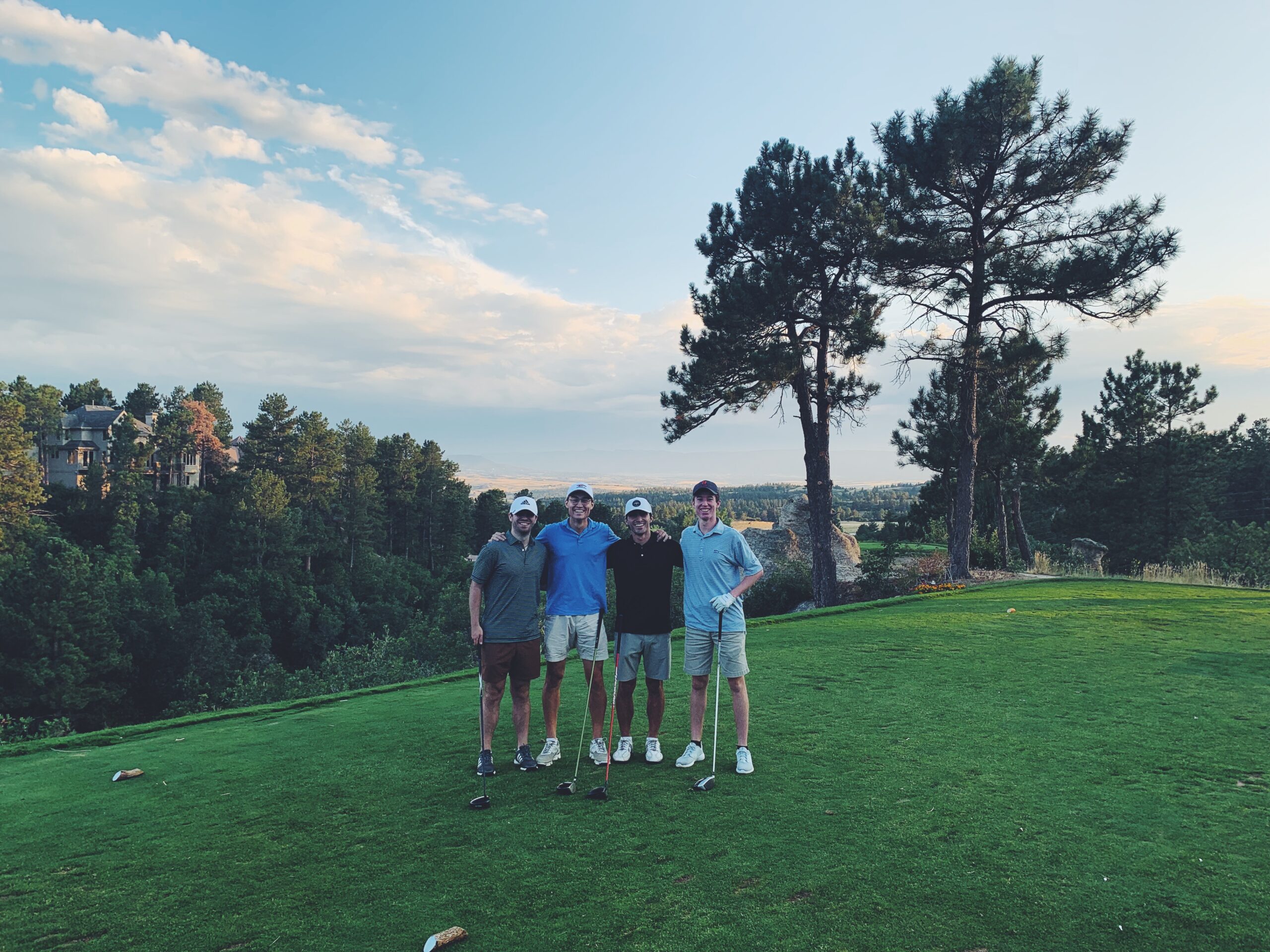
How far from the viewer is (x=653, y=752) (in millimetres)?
5676

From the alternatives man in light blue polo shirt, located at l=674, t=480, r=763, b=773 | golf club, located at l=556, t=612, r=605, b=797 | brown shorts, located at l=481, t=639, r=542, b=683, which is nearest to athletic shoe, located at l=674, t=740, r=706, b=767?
man in light blue polo shirt, located at l=674, t=480, r=763, b=773

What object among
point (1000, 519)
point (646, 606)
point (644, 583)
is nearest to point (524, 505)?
point (644, 583)

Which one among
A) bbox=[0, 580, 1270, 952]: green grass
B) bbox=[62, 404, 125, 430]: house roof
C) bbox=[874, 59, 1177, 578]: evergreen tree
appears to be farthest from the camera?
bbox=[62, 404, 125, 430]: house roof

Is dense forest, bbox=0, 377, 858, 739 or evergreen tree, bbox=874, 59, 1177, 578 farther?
dense forest, bbox=0, 377, 858, 739

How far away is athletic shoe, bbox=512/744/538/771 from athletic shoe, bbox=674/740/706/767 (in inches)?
44.1

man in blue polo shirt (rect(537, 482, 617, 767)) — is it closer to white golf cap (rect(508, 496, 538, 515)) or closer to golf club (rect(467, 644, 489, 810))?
white golf cap (rect(508, 496, 538, 515))

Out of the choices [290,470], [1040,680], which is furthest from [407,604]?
[1040,680]

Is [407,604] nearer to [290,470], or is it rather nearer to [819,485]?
[290,470]

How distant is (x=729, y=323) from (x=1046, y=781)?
17.8m

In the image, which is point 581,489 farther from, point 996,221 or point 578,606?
point 996,221

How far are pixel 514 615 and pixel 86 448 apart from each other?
84068 millimetres

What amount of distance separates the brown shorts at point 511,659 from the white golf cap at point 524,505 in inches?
41.3

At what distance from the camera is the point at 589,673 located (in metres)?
5.76

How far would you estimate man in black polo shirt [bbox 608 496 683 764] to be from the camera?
5645 mm
